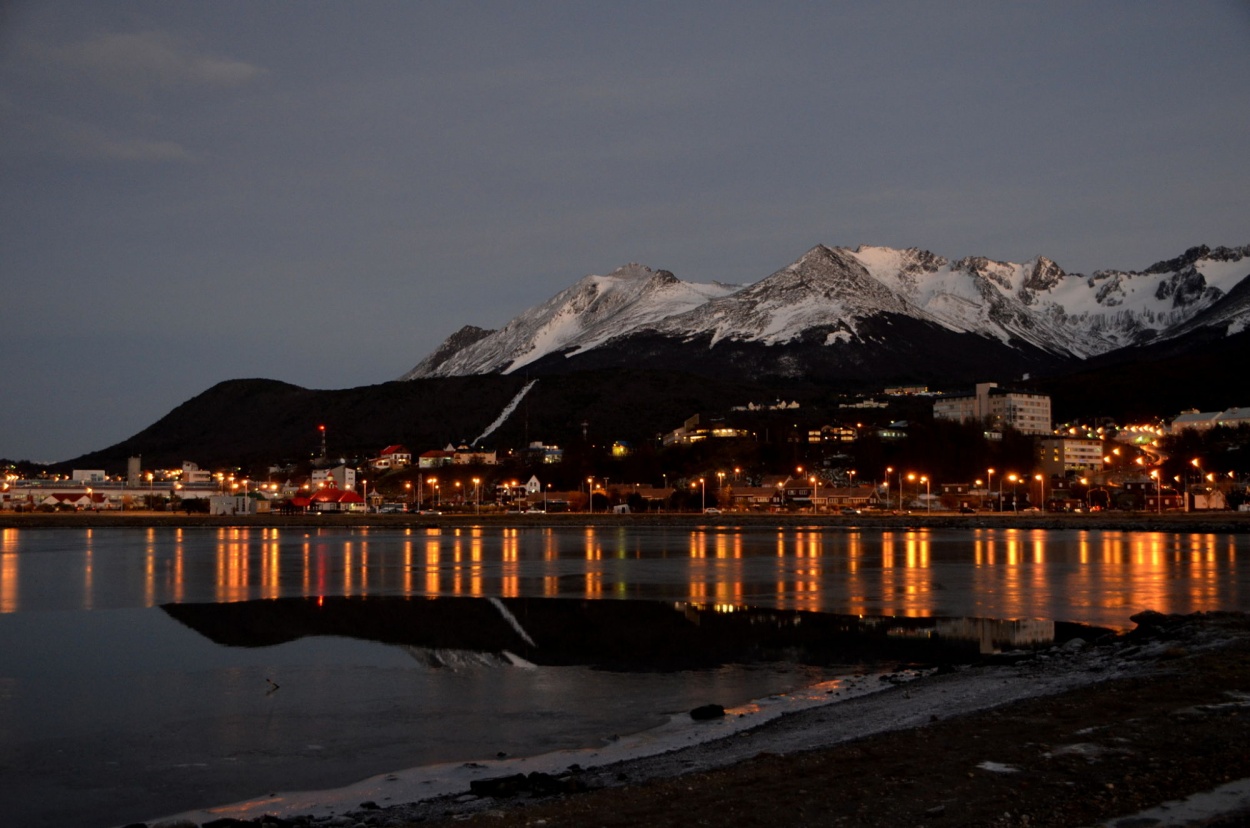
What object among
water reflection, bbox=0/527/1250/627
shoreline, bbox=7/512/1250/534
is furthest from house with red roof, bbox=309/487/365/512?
water reflection, bbox=0/527/1250/627

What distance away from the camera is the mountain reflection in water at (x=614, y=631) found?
19.3 meters

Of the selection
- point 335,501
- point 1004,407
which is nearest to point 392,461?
point 335,501

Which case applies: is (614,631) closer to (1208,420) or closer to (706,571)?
(706,571)

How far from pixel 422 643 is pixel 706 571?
766 inches

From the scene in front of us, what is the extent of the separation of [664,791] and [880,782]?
6.23ft

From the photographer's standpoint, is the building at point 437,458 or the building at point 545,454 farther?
the building at point 437,458

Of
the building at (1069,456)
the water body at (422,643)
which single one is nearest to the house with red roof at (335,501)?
the water body at (422,643)

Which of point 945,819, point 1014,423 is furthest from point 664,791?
point 1014,423

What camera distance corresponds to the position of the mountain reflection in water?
19328 millimetres

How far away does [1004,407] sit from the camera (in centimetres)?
18525

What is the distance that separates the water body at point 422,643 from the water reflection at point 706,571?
25 centimetres

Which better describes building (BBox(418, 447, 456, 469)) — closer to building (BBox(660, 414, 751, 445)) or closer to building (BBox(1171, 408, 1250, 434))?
building (BBox(660, 414, 751, 445))

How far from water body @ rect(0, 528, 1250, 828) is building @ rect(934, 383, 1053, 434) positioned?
465 feet

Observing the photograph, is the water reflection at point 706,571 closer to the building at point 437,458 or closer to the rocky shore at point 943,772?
the rocky shore at point 943,772
